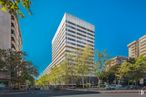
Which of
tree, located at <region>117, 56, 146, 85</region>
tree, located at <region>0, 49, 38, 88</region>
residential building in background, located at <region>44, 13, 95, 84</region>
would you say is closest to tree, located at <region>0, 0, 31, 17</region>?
tree, located at <region>0, 49, 38, 88</region>

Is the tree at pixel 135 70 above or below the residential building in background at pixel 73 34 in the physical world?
below

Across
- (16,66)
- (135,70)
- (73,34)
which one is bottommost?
(135,70)

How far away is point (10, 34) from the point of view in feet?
301

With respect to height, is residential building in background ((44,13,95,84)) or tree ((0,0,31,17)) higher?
residential building in background ((44,13,95,84))

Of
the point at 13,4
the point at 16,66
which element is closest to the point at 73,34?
the point at 16,66

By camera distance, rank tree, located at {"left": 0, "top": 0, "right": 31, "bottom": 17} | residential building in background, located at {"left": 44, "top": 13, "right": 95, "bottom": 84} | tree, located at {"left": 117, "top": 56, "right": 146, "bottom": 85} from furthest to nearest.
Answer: residential building in background, located at {"left": 44, "top": 13, "right": 95, "bottom": 84}, tree, located at {"left": 117, "top": 56, "right": 146, "bottom": 85}, tree, located at {"left": 0, "top": 0, "right": 31, "bottom": 17}

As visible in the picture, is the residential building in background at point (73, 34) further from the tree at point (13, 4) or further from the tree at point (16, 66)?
the tree at point (13, 4)

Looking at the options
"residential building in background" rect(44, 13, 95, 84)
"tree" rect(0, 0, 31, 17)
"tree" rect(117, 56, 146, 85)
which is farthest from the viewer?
"residential building in background" rect(44, 13, 95, 84)

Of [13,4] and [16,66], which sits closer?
[13,4]

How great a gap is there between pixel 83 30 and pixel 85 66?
Answer: 272 feet

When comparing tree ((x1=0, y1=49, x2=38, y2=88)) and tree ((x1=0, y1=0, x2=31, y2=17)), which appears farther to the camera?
tree ((x1=0, y1=49, x2=38, y2=88))

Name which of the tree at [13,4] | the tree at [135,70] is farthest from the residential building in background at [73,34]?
the tree at [13,4]

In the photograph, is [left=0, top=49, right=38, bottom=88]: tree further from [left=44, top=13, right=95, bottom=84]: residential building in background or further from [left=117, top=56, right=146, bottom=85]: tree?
[left=44, top=13, right=95, bottom=84]: residential building in background

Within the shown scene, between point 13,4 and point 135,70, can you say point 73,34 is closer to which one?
point 135,70
